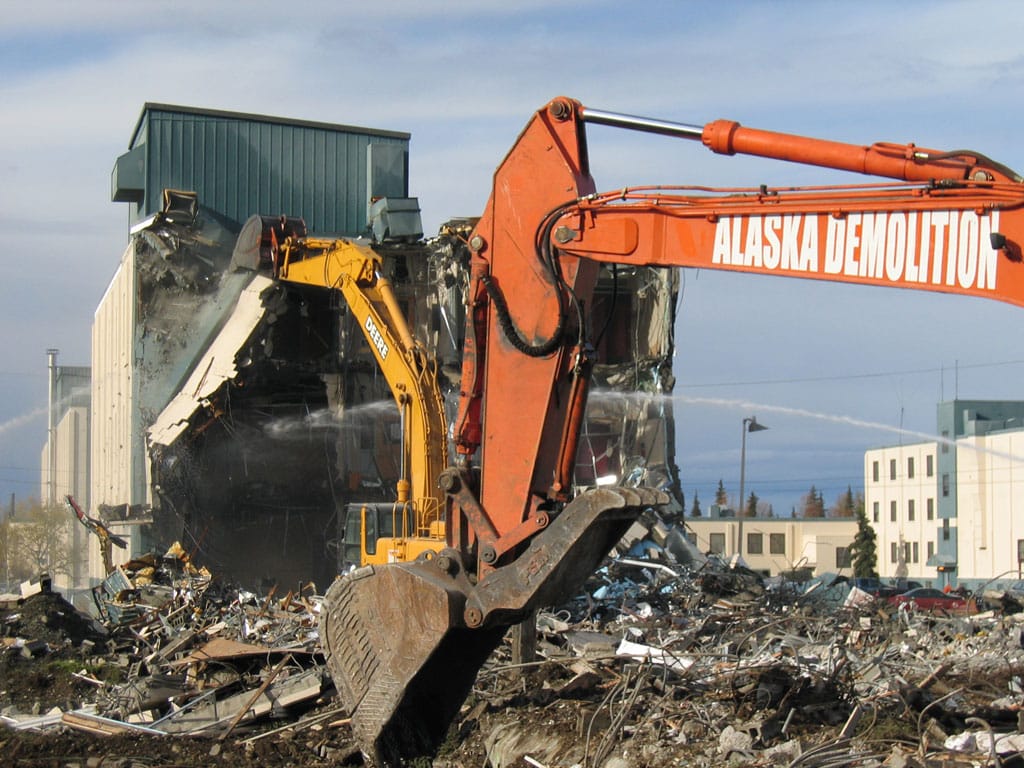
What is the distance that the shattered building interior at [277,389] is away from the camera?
2361 centimetres

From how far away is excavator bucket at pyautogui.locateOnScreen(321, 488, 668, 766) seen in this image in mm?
6910

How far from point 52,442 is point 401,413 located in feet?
65.6

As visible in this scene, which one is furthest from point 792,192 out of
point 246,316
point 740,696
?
point 246,316

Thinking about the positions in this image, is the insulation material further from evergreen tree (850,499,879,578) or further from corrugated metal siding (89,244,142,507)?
evergreen tree (850,499,879,578)

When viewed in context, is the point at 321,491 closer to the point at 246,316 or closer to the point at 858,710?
the point at 246,316

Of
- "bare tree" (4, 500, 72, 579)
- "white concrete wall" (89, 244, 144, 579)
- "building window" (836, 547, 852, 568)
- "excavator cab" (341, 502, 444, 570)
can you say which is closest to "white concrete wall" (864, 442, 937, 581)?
"building window" (836, 547, 852, 568)

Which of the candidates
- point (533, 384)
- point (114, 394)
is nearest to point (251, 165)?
point (114, 394)

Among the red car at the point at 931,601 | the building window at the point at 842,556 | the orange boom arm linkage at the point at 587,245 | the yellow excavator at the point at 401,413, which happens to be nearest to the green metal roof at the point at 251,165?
the yellow excavator at the point at 401,413

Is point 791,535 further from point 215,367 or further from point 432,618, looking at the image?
point 432,618

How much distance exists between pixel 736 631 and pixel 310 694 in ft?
18.8

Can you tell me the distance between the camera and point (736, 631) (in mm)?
14039

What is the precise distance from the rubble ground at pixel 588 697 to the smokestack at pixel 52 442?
16478 mm

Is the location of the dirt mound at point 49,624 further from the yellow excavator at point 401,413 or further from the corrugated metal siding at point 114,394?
the corrugated metal siding at point 114,394

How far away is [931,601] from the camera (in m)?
22.2
